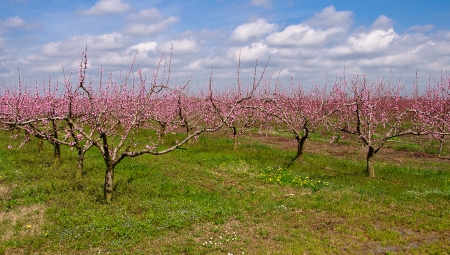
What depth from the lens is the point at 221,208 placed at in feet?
37.9

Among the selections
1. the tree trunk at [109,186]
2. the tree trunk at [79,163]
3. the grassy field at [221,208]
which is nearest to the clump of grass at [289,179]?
the grassy field at [221,208]

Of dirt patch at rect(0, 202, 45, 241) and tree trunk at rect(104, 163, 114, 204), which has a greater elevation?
tree trunk at rect(104, 163, 114, 204)

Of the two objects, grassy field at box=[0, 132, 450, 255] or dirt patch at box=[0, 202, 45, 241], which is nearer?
grassy field at box=[0, 132, 450, 255]

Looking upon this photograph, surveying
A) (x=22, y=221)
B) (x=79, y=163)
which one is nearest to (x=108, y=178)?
(x=22, y=221)

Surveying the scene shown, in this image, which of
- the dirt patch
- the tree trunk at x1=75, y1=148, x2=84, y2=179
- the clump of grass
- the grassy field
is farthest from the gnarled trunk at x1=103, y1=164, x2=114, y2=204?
the clump of grass

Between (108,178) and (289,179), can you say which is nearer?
(108,178)

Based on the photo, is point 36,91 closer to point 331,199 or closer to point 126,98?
point 126,98

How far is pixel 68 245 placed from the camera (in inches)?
342

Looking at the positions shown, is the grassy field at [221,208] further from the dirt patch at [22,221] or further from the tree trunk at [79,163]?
the tree trunk at [79,163]

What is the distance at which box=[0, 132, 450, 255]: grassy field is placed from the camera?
893cm

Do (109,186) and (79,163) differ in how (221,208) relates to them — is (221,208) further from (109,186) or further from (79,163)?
(79,163)

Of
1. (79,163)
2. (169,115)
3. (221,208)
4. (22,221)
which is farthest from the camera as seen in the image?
(169,115)

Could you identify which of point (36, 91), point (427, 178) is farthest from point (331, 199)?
point (36, 91)

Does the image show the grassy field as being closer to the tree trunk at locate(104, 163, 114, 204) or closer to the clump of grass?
the clump of grass
